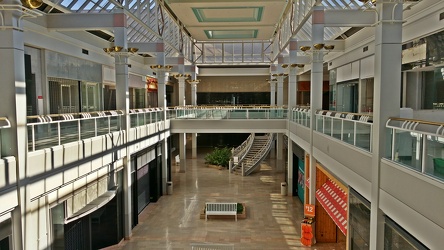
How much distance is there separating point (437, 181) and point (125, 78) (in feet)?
44.2

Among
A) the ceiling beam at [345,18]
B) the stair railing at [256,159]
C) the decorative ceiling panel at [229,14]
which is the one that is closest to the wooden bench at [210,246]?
the ceiling beam at [345,18]

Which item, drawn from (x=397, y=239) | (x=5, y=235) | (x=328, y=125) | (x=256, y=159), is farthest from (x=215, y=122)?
(x=397, y=239)

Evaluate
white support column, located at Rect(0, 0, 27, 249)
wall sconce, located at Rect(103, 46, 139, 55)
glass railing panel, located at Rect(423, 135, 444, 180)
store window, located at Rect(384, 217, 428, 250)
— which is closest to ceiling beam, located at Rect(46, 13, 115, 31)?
wall sconce, located at Rect(103, 46, 139, 55)

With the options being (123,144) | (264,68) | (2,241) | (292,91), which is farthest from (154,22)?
(2,241)

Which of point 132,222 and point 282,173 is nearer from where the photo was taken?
point 132,222

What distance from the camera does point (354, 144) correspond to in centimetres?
914

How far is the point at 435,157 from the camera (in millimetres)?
5398

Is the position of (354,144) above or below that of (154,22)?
below

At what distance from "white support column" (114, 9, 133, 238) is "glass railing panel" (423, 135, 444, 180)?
12.4m

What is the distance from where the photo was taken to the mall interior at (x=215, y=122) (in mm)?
7332

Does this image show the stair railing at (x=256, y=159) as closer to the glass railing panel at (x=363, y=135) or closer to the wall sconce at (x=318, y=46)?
the wall sconce at (x=318, y=46)

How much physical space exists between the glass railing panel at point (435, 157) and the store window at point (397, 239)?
1.59 m

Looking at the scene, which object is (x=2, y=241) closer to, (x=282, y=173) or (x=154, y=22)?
(x=154, y=22)

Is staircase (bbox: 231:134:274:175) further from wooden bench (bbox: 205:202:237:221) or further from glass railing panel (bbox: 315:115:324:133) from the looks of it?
glass railing panel (bbox: 315:115:324:133)
